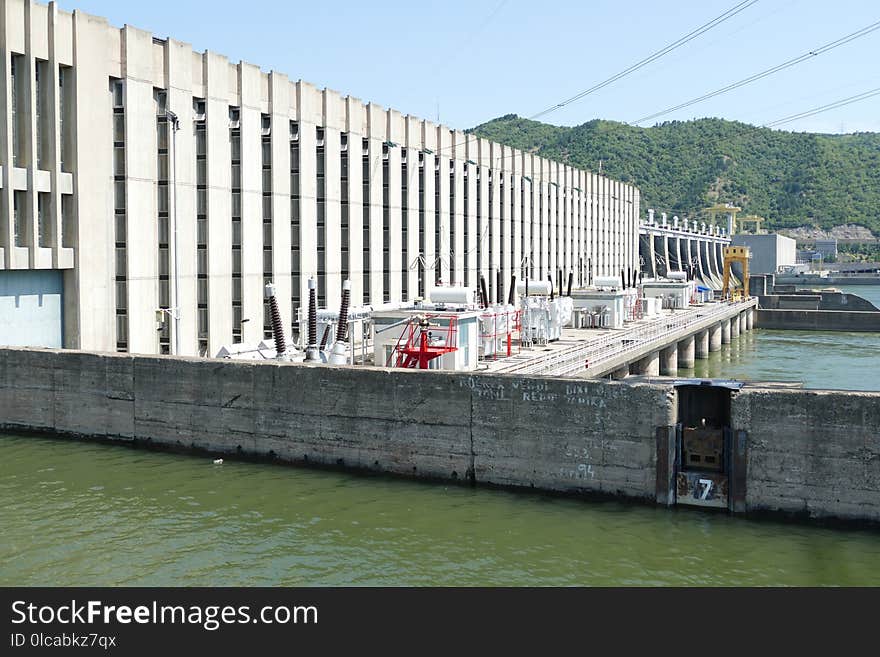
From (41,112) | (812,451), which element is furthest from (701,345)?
(41,112)

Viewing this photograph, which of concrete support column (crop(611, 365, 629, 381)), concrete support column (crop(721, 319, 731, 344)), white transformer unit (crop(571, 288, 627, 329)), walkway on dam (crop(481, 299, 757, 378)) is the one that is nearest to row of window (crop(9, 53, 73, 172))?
walkway on dam (crop(481, 299, 757, 378))

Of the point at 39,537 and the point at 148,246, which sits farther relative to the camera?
the point at 148,246

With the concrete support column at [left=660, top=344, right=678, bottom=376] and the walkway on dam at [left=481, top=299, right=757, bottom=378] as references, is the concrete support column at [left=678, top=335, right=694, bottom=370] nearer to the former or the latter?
A: the walkway on dam at [left=481, top=299, right=757, bottom=378]

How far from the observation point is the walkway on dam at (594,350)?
33875mm

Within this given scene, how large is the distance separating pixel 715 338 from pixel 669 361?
1936cm

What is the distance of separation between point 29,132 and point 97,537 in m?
16.7

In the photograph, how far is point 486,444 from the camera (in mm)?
23875

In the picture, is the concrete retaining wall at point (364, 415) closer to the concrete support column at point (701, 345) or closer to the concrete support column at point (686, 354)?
the concrete support column at point (686, 354)

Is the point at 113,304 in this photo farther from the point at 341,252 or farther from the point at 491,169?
the point at 491,169

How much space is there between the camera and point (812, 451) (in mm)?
20766

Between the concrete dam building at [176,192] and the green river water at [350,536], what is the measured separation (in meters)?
8.50
